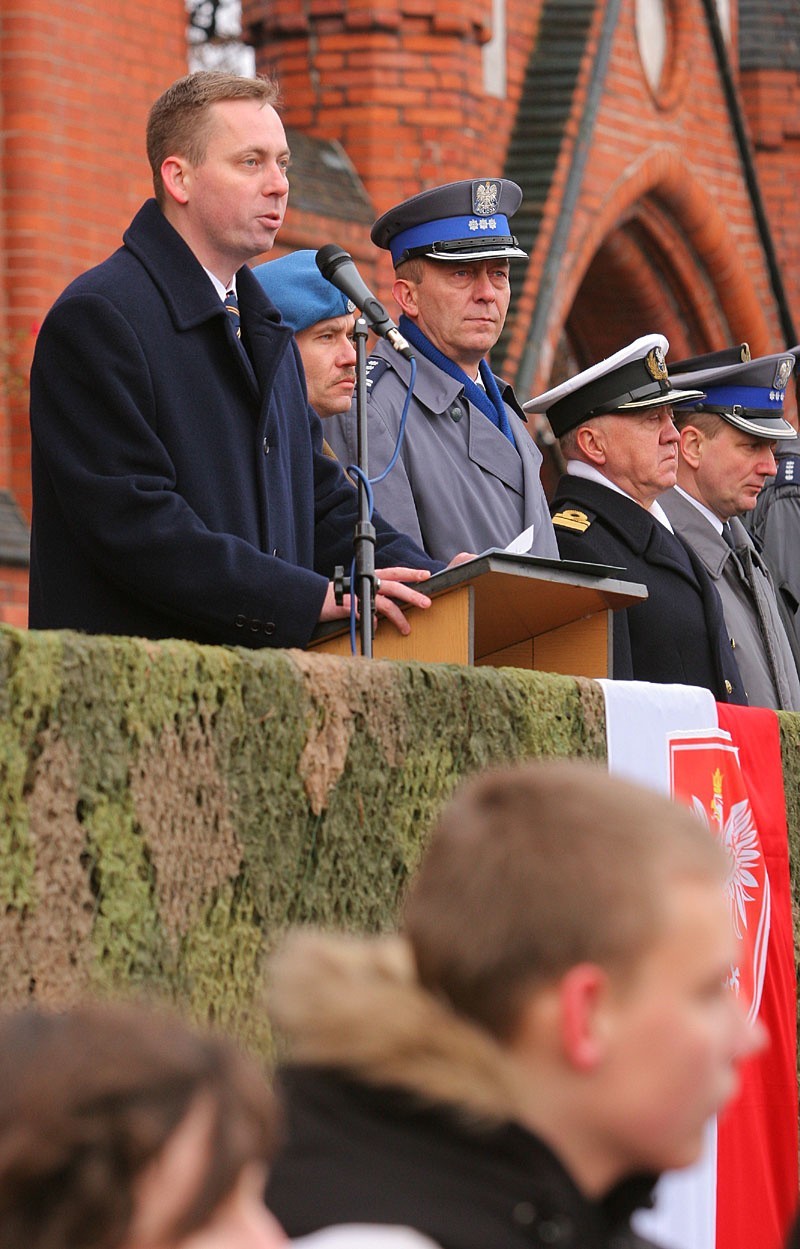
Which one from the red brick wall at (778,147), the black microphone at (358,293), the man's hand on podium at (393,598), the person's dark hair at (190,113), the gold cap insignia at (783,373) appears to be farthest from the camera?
the red brick wall at (778,147)

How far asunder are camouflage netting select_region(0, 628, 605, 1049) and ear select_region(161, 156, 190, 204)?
1.27m

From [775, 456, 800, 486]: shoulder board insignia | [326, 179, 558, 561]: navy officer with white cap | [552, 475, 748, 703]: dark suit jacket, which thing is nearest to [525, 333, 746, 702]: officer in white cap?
[552, 475, 748, 703]: dark suit jacket

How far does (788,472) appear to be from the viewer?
7988 mm

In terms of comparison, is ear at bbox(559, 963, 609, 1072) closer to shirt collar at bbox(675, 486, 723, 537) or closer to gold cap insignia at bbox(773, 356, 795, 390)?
shirt collar at bbox(675, 486, 723, 537)

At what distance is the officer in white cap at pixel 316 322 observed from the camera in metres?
5.40

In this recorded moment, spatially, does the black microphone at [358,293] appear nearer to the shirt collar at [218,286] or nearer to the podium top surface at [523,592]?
the shirt collar at [218,286]

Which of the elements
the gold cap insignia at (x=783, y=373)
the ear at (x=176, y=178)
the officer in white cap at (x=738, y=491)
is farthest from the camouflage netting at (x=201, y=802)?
the gold cap insignia at (x=783, y=373)

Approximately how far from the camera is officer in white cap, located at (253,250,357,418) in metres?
5.40

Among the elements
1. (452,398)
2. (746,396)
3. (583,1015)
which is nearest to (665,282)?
(746,396)

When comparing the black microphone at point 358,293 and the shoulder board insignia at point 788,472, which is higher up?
the shoulder board insignia at point 788,472

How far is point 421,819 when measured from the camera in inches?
130

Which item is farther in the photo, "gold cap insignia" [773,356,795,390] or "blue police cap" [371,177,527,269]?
"gold cap insignia" [773,356,795,390]

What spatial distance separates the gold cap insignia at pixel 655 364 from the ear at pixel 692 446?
30.3 inches

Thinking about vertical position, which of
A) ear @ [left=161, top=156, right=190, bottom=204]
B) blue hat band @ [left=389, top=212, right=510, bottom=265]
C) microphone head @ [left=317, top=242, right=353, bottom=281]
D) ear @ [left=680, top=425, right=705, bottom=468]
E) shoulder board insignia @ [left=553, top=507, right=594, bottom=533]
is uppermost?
blue hat band @ [left=389, top=212, right=510, bottom=265]
